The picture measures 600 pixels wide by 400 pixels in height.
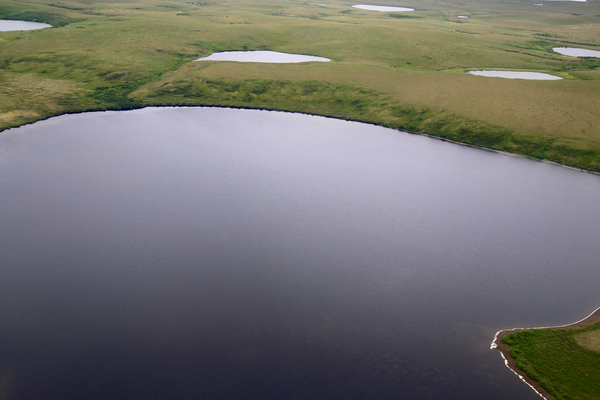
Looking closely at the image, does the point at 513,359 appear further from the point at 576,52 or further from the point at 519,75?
the point at 576,52

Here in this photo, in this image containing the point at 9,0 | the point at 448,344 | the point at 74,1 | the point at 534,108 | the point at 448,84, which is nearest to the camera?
the point at 448,344

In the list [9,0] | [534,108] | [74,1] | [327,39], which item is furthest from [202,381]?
[74,1]

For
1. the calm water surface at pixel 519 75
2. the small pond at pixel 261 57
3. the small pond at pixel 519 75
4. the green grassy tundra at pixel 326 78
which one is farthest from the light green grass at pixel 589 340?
the small pond at pixel 261 57

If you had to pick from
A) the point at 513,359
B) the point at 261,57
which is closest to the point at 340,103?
the point at 261,57

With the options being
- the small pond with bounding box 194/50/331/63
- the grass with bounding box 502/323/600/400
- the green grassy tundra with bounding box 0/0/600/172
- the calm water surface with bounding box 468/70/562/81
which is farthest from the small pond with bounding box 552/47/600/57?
the grass with bounding box 502/323/600/400

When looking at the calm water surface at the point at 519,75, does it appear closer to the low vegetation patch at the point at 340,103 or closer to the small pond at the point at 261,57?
the low vegetation patch at the point at 340,103

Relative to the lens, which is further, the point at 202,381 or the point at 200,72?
the point at 200,72

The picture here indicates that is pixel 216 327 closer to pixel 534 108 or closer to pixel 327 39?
pixel 534 108
